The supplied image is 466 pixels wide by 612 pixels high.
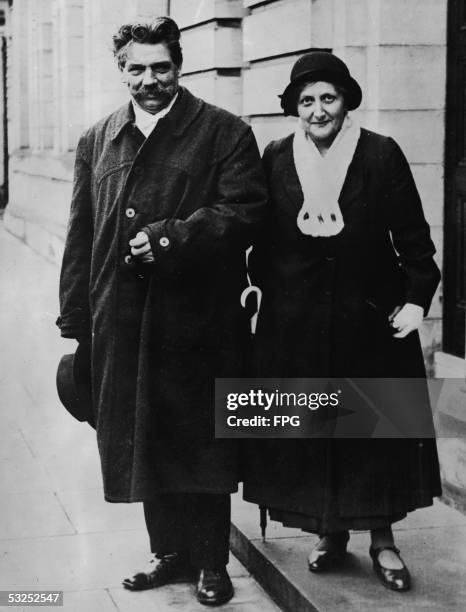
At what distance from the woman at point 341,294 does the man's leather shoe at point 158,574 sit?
525 mm

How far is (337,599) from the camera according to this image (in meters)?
4.30

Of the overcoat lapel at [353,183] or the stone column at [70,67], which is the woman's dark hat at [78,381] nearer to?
the overcoat lapel at [353,183]

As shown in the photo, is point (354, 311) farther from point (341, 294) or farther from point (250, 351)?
point (250, 351)

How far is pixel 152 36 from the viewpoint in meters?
4.30

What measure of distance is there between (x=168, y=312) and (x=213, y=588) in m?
1.07

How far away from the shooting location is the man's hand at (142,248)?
4.27 meters

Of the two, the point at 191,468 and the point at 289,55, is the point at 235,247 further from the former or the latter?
the point at 289,55

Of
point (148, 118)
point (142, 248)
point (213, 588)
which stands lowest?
point (213, 588)

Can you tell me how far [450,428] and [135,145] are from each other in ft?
7.02

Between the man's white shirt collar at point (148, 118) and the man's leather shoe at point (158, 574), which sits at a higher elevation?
the man's white shirt collar at point (148, 118)

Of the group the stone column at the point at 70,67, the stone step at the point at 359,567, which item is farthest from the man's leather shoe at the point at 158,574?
the stone column at the point at 70,67

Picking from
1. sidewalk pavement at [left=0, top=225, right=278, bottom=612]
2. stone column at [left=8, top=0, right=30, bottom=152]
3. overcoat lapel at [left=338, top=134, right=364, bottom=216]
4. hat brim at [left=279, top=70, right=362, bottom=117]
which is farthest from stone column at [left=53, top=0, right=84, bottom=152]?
overcoat lapel at [left=338, top=134, right=364, bottom=216]

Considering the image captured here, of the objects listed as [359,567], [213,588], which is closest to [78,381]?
[213,588]

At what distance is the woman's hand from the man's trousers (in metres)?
0.92
